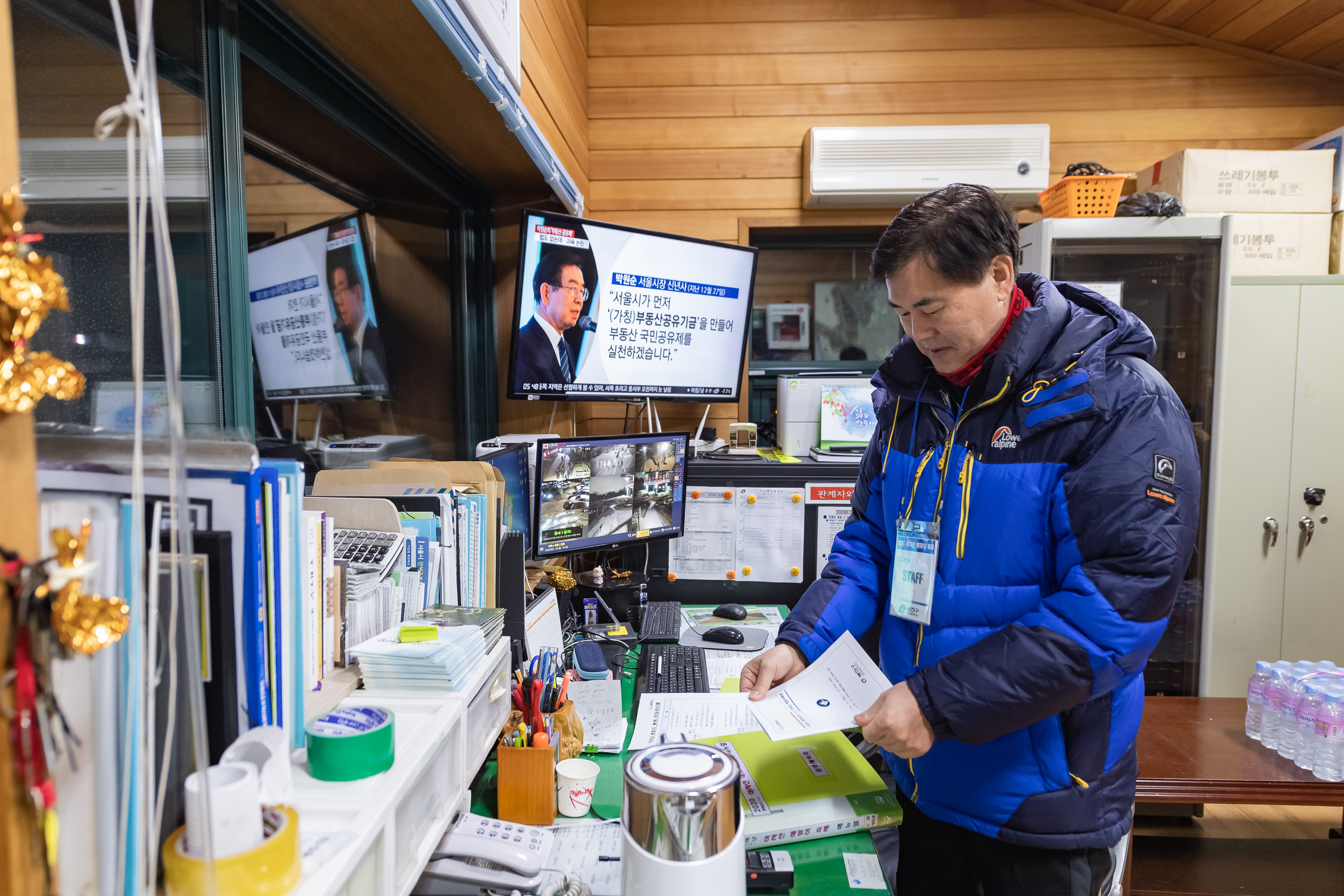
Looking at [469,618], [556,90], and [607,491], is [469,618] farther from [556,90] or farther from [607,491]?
[556,90]

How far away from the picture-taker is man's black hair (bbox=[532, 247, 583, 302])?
7.54 feet

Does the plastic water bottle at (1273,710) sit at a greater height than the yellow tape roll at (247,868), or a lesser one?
lesser

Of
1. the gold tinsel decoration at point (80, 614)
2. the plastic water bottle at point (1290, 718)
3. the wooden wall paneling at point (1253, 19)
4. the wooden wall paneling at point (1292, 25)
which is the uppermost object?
the wooden wall paneling at point (1253, 19)

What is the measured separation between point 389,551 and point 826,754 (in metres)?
0.83

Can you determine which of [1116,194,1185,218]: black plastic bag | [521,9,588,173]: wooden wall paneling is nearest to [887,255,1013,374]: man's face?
[521,9,588,173]: wooden wall paneling

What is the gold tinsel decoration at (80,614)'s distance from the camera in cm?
43

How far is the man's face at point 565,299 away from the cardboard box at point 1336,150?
3.03 meters

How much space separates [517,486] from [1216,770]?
1847 mm

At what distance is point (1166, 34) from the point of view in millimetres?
3074

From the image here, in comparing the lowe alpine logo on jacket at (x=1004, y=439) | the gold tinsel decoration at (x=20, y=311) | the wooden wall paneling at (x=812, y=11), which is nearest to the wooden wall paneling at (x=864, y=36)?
the wooden wall paneling at (x=812, y=11)

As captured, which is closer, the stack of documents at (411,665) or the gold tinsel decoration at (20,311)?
the gold tinsel decoration at (20,311)

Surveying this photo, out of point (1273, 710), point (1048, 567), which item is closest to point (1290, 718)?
point (1273, 710)

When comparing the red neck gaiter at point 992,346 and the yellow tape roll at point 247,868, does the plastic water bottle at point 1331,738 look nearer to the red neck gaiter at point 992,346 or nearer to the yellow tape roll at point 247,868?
the red neck gaiter at point 992,346

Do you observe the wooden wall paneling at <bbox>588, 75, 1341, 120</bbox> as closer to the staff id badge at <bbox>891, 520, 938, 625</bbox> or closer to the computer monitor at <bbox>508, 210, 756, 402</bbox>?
the computer monitor at <bbox>508, 210, 756, 402</bbox>
